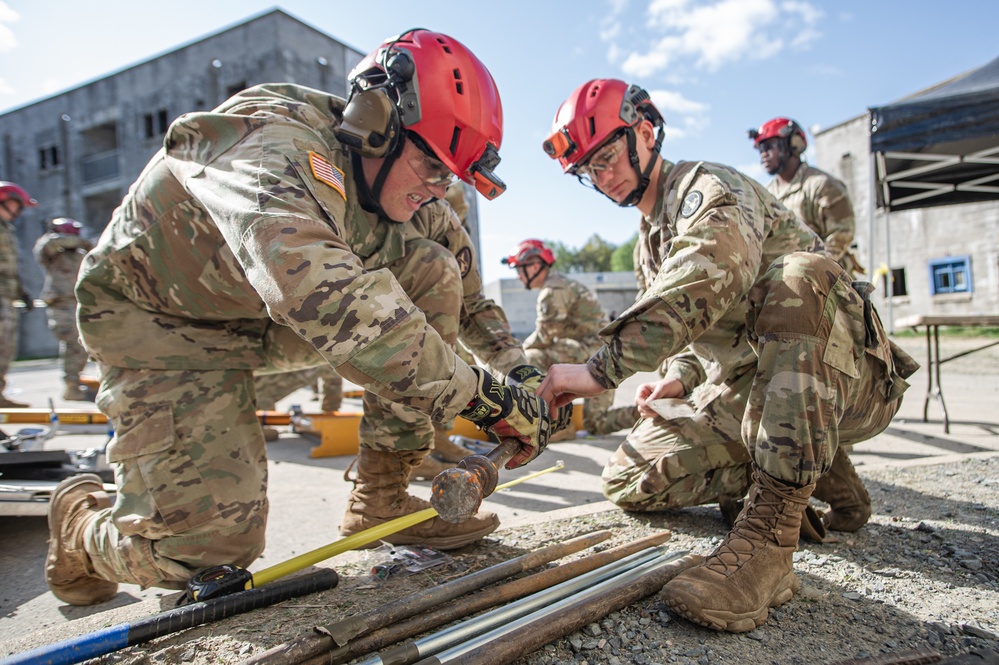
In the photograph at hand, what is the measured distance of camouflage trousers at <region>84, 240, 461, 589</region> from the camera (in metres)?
1.89

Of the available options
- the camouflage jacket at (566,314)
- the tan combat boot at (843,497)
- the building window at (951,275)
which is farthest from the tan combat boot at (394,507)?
the building window at (951,275)

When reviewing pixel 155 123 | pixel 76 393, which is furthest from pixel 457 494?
pixel 155 123

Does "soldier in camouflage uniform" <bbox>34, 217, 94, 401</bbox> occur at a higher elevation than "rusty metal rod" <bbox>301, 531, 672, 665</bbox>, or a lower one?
higher

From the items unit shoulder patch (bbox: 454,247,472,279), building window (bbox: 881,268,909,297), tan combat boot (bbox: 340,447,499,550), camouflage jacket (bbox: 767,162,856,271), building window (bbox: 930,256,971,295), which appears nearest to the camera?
tan combat boot (bbox: 340,447,499,550)

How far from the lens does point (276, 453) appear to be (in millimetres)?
4562

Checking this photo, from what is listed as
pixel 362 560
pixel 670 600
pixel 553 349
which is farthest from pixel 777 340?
pixel 553 349

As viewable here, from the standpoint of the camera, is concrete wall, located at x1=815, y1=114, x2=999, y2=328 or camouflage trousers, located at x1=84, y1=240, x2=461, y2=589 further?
concrete wall, located at x1=815, y1=114, x2=999, y2=328

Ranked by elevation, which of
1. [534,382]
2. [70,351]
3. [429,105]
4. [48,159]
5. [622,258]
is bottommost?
[534,382]

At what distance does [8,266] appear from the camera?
6.60m

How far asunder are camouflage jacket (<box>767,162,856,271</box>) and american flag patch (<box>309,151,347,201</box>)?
15.8 feet

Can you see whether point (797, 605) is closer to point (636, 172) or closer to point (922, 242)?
point (636, 172)

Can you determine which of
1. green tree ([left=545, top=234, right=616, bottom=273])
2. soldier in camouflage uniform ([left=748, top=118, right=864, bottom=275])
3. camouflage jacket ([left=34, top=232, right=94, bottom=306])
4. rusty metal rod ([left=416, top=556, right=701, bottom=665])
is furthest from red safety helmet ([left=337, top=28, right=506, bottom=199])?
green tree ([left=545, top=234, right=616, bottom=273])

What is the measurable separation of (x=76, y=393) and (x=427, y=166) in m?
7.45

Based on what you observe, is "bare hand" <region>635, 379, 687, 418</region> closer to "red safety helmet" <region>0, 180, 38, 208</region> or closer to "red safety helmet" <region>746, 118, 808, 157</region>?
"red safety helmet" <region>746, 118, 808, 157</region>
